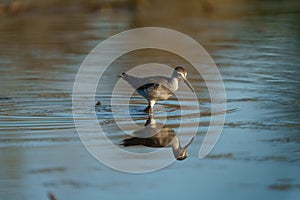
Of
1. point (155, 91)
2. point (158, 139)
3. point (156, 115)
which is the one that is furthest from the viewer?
point (155, 91)

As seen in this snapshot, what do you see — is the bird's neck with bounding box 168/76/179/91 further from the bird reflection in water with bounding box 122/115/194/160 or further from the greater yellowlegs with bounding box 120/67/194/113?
the bird reflection in water with bounding box 122/115/194/160

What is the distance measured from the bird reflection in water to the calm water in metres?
0.11

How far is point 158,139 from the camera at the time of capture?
780cm

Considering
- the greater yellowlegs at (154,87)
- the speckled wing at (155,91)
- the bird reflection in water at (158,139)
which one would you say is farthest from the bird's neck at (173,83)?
the bird reflection in water at (158,139)

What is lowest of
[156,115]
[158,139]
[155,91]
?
[158,139]

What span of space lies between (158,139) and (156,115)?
1.07 metres

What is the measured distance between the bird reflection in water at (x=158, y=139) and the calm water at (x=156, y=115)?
11 cm

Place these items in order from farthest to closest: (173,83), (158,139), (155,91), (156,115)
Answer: (173,83) < (155,91) < (156,115) < (158,139)

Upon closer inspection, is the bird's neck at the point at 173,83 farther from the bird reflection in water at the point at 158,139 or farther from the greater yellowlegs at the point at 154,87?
the bird reflection in water at the point at 158,139

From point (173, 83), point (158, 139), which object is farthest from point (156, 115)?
point (158, 139)

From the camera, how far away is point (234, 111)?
893 centimetres

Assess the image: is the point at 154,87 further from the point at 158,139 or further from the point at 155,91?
the point at 158,139

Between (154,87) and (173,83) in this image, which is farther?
(173,83)

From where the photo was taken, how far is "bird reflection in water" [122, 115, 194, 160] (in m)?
7.31
